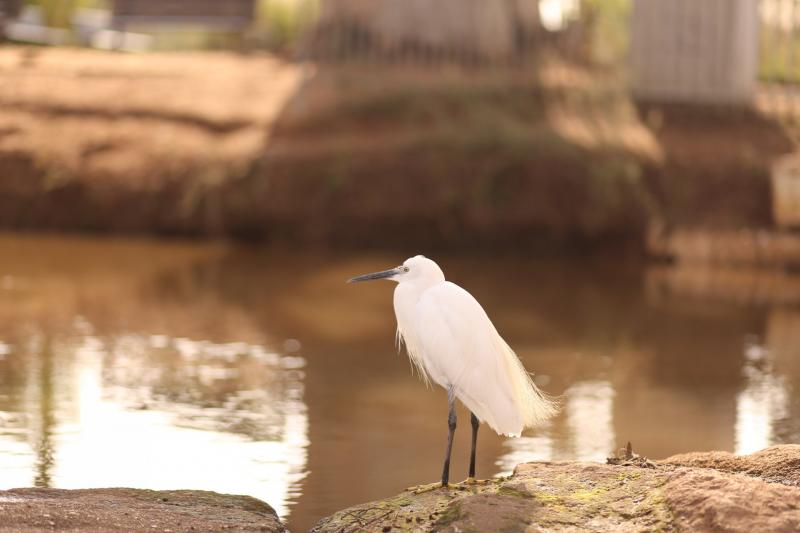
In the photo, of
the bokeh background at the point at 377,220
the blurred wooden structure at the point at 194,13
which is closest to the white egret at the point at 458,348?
the bokeh background at the point at 377,220

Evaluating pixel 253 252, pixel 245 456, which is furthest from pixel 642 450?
pixel 253 252

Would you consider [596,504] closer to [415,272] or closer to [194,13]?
[415,272]

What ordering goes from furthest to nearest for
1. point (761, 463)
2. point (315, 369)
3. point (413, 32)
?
point (413, 32)
point (315, 369)
point (761, 463)

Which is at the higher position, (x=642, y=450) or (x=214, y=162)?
(x=214, y=162)

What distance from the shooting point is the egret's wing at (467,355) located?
4383 mm

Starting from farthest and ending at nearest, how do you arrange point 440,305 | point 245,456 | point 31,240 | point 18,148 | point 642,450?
point 18,148
point 31,240
point 642,450
point 245,456
point 440,305

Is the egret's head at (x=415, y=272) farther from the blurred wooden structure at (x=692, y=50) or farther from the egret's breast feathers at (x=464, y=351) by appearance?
the blurred wooden structure at (x=692, y=50)

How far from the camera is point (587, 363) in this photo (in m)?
7.78

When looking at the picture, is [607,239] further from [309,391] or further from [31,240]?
[309,391]

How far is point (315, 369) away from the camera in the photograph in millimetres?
7262

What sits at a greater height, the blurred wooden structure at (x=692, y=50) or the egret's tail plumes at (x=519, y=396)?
the blurred wooden structure at (x=692, y=50)

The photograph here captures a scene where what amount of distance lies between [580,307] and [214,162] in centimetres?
417

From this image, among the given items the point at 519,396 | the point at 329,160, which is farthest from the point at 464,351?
the point at 329,160

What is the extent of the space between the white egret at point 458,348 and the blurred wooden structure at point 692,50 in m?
10.3
